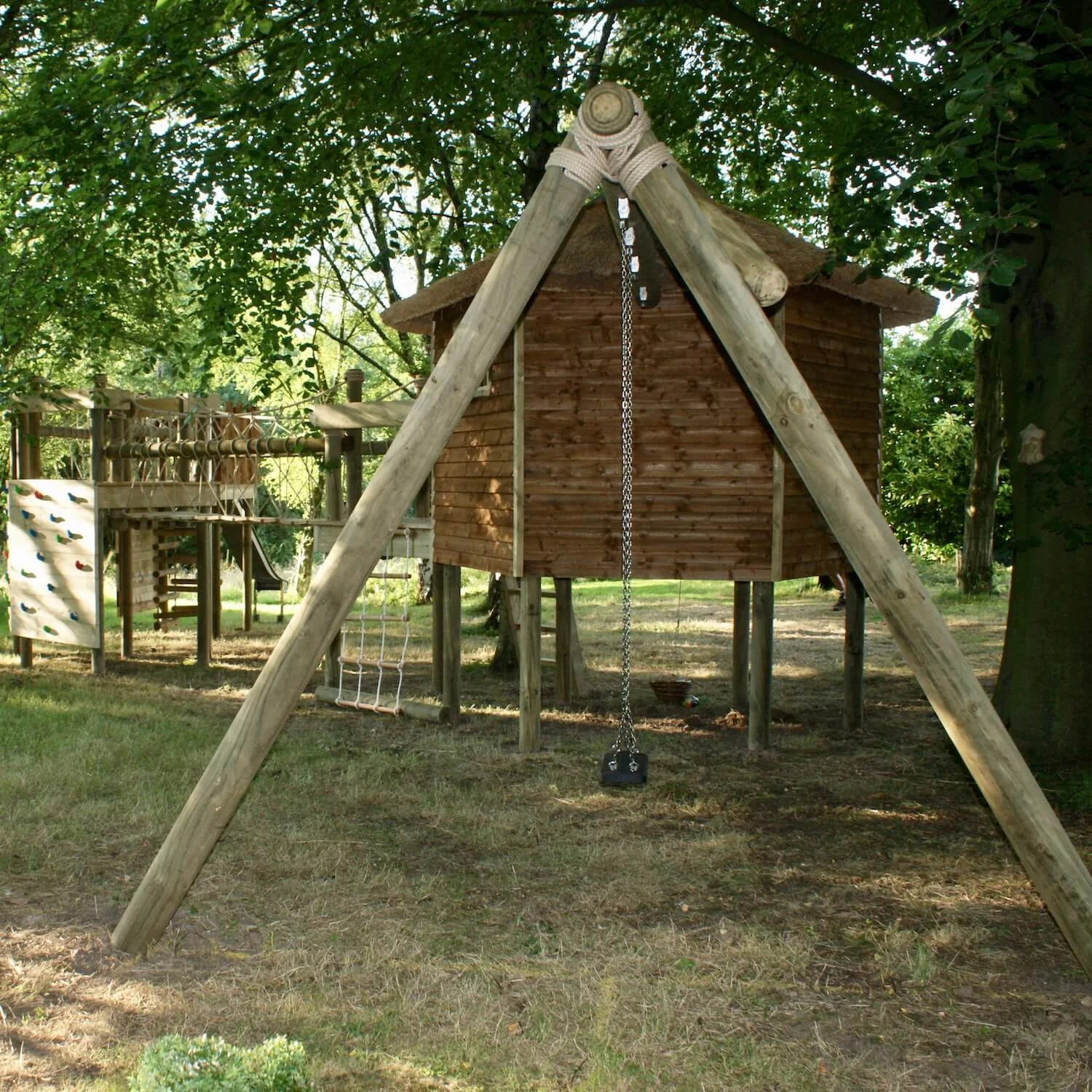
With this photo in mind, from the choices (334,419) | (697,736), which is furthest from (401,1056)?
(334,419)

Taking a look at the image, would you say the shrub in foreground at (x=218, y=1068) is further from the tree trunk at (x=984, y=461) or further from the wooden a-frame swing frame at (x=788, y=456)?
the tree trunk at (x=984, y=461)

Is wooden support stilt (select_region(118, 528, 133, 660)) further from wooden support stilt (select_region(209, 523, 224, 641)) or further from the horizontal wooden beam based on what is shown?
the horizontal wooden beam

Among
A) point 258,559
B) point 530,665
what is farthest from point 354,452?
point 258,559

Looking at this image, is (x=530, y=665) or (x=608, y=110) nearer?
(x=608, y=110)

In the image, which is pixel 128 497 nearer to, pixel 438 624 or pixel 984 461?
pixel 438 624

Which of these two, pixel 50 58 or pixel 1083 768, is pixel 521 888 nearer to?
pixel 1083 768

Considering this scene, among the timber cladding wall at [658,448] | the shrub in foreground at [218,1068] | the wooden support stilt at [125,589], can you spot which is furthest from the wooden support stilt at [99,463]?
the shrub in foreground at [218,1068]

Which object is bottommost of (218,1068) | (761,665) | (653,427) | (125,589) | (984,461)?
(218,1068)

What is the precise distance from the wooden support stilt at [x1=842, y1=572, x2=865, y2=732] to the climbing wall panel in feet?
27.5

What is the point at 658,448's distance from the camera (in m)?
9.75

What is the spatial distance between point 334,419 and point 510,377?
2.30m

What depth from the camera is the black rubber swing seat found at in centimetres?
630

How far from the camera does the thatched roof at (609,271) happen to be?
920cm

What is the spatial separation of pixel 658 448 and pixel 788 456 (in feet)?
15.9
